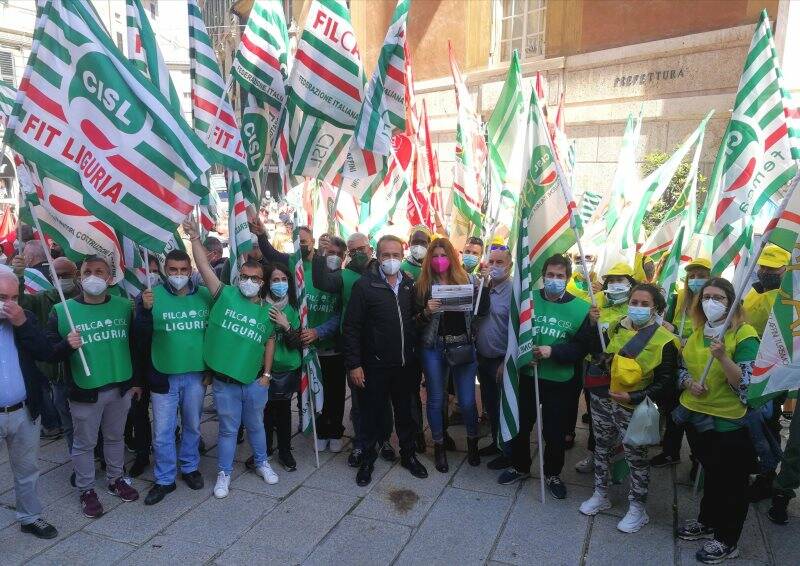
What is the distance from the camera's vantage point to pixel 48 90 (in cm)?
376

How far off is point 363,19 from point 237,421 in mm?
16486

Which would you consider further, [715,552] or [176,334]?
[176,334]

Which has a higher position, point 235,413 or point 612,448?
point 235,413

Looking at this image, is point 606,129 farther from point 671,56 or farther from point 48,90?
point 48,90

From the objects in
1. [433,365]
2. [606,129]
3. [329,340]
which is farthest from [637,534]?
[606,129]

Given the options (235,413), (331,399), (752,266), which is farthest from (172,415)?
(752,266)

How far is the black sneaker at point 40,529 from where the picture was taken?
3.88 metres

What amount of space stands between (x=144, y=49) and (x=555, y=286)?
378 centimetres

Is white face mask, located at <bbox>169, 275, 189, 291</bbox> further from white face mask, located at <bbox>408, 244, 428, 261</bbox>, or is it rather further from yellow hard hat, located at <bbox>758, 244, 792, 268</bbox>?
yellow hard hat, located at <bbox>758, 244, 792, 268</bbox>

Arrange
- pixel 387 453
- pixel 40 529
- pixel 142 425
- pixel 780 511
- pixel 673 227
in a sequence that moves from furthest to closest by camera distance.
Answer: pixel 673 227 < pixel 387 453 < pixel 142 425 < pixel 780 511 < pixel 40 529

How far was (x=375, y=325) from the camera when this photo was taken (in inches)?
183

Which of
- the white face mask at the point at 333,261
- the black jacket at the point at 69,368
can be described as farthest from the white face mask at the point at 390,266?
the black jacket at the point at 69,368

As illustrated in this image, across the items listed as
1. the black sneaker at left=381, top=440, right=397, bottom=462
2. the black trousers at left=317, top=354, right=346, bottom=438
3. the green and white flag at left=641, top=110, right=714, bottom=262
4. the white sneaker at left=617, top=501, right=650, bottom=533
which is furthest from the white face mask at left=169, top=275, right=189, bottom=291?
the green and white flag at left=641, top=110, right=714, bottom=262

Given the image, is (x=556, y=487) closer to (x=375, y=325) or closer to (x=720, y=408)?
(x=720, y=408)
